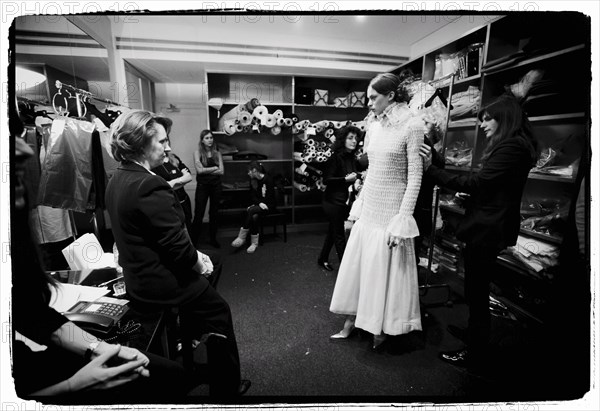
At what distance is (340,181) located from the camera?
270cm

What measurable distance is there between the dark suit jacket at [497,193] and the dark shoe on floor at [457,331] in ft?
2.56

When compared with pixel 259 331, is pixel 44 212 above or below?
above

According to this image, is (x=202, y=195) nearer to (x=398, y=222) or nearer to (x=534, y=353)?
(x=398, y=222)

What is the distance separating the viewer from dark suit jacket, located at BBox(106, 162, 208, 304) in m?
1.02

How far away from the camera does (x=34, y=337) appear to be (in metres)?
0.70

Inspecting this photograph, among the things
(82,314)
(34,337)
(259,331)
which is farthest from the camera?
(259,331)

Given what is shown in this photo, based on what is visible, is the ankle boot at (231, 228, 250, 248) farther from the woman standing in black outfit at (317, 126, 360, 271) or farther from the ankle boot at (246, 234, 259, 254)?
the woman standing in black outfit at (317, 126, 360, 271)

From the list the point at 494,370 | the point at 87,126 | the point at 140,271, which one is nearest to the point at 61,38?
the point at 87,126

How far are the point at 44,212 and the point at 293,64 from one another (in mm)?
2773

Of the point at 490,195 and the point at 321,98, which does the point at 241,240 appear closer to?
the point at 321,98

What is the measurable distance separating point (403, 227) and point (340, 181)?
4.53 feet

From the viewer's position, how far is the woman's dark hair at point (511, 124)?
1243 mm

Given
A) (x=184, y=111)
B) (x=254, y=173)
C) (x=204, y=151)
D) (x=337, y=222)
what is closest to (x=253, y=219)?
(x=254, y=173)

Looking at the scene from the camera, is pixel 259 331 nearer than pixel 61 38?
No
